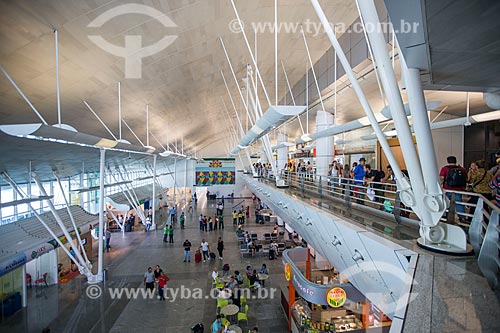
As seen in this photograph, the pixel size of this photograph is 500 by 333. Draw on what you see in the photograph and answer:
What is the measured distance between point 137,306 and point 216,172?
34740 millimetres

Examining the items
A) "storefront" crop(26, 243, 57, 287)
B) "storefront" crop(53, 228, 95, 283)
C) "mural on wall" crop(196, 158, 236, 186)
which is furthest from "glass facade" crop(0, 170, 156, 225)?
"mural on wall" crop(196, 158, 236, 186)

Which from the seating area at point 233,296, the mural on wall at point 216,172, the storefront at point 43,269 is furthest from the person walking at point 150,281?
the mural on wall at point 216,172

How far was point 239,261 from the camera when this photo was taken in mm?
14039

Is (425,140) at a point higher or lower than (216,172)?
higher

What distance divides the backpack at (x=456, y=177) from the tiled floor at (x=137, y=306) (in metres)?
6.67

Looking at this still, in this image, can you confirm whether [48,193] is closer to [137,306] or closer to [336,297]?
[137,306]

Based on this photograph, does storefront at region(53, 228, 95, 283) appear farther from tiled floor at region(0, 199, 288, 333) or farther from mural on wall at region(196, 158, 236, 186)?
mural on wall at region(196, 158, 236, 186)

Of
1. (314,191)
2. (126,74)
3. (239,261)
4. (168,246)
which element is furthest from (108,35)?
(168,246)

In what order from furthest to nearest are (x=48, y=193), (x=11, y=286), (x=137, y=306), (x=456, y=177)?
(x=48, y=193)
(x=11, y=286)
(x=137, y=306)
(x=456, y=177)

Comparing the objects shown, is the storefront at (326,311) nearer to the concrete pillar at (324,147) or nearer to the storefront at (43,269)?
the concrete pillar at (324,147)

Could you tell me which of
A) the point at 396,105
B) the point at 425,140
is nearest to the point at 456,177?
the point at 425,140

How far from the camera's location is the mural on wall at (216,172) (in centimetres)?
4356

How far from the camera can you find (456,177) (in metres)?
4.59

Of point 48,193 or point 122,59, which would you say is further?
point 48,193
